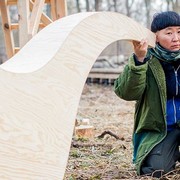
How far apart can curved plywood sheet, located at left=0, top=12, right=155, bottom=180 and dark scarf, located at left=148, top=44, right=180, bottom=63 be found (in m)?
0.67

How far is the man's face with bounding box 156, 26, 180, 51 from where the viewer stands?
2.72 meters

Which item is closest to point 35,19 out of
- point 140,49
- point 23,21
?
point 23,21

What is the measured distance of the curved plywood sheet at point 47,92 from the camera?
167 centimetres

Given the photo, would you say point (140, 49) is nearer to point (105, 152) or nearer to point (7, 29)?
point (105, 152)

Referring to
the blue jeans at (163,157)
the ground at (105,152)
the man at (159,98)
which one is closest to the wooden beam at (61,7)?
the ground at (105,152)

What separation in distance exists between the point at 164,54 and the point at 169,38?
11cm

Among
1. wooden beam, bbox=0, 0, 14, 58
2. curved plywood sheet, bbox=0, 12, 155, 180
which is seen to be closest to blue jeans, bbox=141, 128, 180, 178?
curved plywood sheet, bbox=0, 12, 155, 180

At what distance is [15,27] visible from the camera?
16.0 ft

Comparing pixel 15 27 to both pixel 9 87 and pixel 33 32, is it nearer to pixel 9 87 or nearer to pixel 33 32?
pixel 33 32

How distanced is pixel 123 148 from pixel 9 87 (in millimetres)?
2411

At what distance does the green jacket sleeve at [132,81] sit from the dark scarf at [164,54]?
0.24m

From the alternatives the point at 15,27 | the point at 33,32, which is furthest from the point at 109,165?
the point at 15,27

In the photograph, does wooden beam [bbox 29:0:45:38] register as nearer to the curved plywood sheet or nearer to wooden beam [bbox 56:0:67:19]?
wooden beam [bbox 56:0:67:19]

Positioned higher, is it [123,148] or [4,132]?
[4,132]
